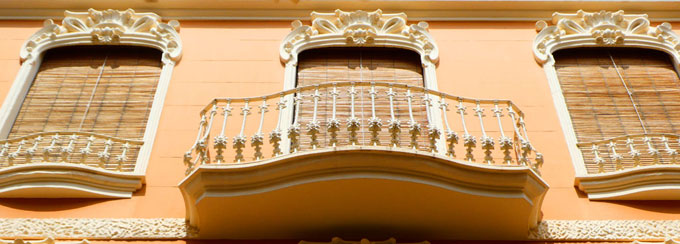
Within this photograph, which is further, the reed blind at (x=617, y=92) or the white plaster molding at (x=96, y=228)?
the reed blind at (x=617, y=92)

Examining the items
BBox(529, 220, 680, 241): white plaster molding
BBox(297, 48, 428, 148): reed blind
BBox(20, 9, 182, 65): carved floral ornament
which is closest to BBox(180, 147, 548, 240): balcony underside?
BBox(529, 220, 680, 241): white plaster molding

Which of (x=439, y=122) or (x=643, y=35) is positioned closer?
(x=439, y=122)

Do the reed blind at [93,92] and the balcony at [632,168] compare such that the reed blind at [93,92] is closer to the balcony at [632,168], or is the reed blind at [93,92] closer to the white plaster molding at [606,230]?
the white plaster molding at [606,230]

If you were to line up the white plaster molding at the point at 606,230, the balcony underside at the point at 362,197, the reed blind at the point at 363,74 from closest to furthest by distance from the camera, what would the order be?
the balcony underside at the point at 362,197 < the white plaster molding at the point at 606,230 < the reed blind at the point at 363,74

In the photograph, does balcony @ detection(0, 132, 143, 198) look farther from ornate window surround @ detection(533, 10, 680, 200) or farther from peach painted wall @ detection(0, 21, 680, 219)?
ornate window surround @ detection(533, 10, 680, 200)

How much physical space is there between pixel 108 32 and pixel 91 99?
1.14m

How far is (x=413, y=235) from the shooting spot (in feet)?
19.8

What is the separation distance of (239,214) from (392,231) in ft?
4.50

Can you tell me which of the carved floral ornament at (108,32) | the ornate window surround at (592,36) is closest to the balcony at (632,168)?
the ornate window surround at (592,36)

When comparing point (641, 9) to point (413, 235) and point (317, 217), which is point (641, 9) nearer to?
point (413, 235)

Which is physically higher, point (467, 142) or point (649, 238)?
point (467, 142)

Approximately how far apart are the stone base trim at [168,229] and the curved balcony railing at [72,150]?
2.43 ft

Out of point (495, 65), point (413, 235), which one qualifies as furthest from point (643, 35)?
point (413, 235)

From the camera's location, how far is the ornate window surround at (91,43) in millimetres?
6402
